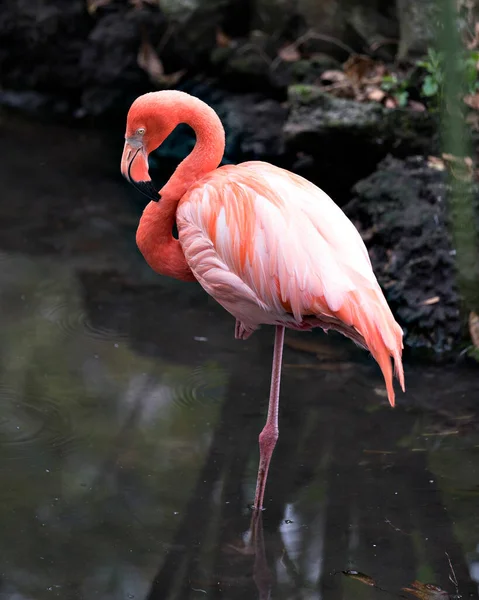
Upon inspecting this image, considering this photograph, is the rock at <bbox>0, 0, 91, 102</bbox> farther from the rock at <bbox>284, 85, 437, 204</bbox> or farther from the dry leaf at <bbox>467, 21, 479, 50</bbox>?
the dry leaf at <bbox>467, 21, 479, 50</bbox>

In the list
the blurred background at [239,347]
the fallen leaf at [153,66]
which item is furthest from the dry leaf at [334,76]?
the fallen leaf at [153,66]

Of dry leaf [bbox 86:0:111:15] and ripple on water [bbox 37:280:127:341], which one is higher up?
dry leaf [bbox 86:0:111:15]

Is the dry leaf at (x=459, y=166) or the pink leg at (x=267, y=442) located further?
the pink leg at (x=267, y=442)

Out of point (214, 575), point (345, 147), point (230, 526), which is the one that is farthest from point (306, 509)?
point (345, 147)

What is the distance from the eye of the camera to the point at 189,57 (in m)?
6.93

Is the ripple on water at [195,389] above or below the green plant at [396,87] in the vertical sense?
below

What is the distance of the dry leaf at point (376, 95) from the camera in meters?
5.66

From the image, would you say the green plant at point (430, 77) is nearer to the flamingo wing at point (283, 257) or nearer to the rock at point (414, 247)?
the rock at point (414, 247)

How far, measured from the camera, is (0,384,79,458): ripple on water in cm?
361

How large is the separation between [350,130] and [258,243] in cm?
267

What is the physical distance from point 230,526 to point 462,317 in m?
1.78

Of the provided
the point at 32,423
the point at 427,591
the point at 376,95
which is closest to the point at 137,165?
the point at 32,423

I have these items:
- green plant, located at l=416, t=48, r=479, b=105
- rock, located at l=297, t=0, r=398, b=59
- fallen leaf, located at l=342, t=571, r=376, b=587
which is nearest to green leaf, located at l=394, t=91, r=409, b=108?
green plant, located at l=416, t=48, r=479, b=105

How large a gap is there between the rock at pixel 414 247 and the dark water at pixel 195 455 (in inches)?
12.4
